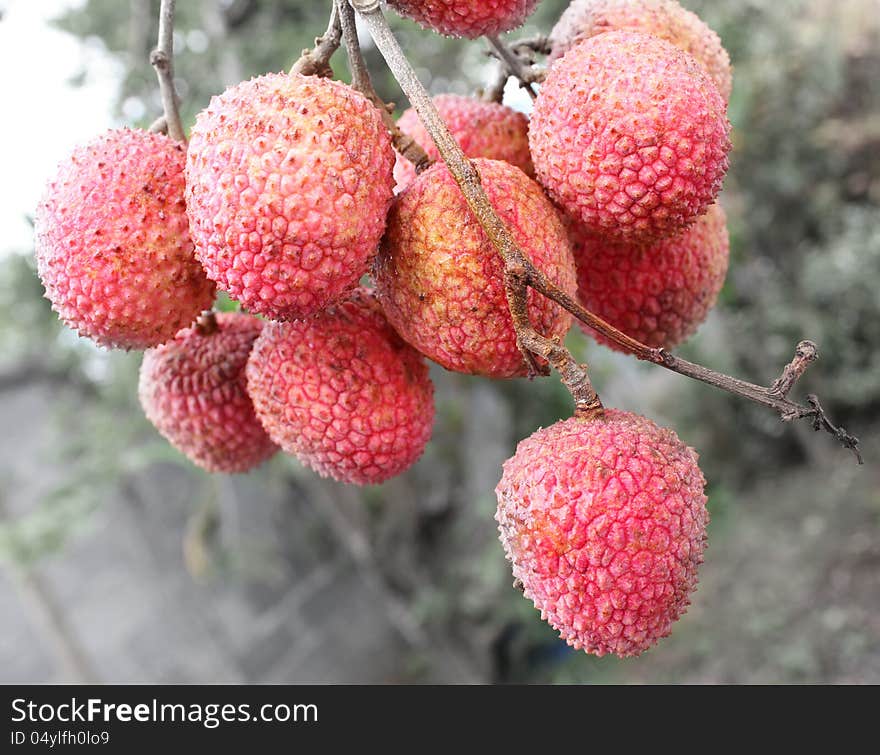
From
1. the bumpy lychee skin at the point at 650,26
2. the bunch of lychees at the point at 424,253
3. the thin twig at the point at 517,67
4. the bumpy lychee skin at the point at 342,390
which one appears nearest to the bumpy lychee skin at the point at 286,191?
the bunch of lychees at the point at 424,253

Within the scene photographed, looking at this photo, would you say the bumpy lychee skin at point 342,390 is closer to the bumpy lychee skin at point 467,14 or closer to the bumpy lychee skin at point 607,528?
the bumpy lychee skin at point 607,528

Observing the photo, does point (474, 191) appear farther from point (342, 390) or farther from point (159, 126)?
point (159, 126)

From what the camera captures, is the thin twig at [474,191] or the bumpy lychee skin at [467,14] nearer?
the thin twig at [474,191]

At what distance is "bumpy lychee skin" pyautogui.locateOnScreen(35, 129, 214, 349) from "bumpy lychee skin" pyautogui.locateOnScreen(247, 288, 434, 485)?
121mm

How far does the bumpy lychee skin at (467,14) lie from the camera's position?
0.82m

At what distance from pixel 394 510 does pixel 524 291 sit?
3216mm

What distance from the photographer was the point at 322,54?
2.75ft

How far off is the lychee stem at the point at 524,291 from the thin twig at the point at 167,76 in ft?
0.94

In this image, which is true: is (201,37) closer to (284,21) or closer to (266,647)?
(284,21)

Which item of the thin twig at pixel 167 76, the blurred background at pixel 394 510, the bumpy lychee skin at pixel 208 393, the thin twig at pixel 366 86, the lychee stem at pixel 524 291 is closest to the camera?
the lychee stem at pixel 524 291

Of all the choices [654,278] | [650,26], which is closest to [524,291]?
[654,278]

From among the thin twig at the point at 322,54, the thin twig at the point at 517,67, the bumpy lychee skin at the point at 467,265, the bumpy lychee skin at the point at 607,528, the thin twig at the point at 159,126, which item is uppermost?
the thin twig at the point at 322,54

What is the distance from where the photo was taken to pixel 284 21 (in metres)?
3.11
